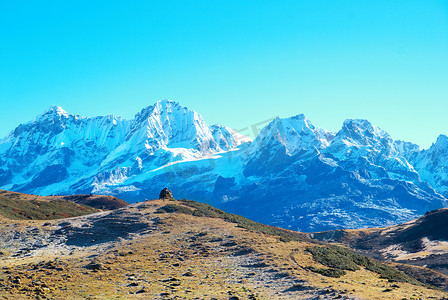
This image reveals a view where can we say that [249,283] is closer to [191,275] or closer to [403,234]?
[191,275]

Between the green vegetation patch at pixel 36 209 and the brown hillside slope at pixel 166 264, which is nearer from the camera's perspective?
the brown hillside slope at pixel 166 264

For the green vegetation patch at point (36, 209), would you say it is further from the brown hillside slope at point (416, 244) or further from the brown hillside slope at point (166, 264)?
the brown hillside slope at point (416, 244)

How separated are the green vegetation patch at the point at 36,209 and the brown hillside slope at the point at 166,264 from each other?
29.6 m

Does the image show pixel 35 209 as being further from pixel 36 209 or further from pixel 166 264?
pixel 166 264

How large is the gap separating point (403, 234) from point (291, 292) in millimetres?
154984

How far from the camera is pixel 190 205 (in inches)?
4008

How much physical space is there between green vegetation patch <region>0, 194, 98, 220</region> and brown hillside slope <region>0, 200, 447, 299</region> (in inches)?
1166

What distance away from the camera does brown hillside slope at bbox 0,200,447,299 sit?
45.2 metres

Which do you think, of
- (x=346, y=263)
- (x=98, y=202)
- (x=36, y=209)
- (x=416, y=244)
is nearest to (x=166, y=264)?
(x=346, y=263)

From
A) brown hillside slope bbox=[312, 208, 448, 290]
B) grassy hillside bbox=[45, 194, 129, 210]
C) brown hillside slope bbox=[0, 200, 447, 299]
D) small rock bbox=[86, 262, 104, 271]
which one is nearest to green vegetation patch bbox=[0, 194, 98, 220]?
grassy hillside bbox=[45, 194, 129, 210]

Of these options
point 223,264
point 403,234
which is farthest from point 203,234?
point 403,234

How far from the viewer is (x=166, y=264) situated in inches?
2261

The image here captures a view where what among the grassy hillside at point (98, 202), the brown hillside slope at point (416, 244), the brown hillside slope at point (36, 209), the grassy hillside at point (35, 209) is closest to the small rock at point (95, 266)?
the grassy hillside at point (35, 209)

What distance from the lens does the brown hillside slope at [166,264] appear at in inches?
1779
